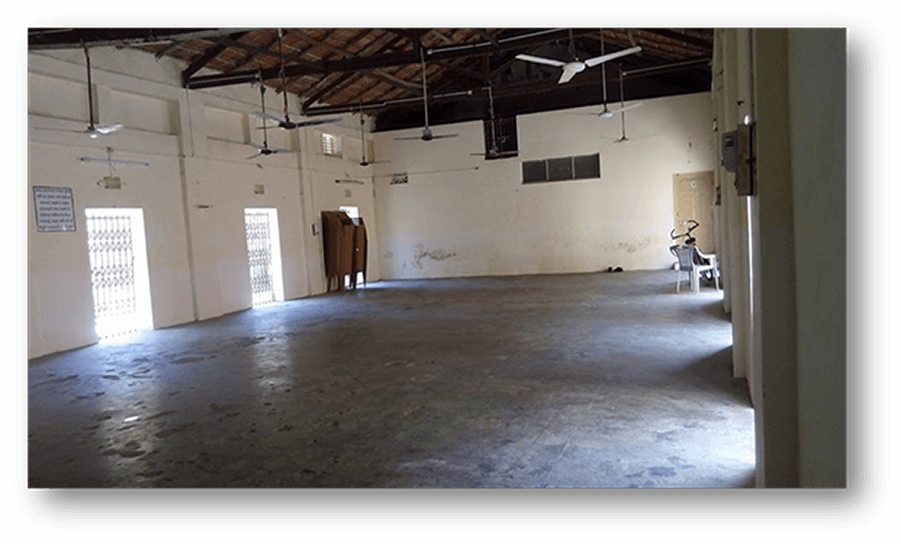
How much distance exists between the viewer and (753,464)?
3355mm

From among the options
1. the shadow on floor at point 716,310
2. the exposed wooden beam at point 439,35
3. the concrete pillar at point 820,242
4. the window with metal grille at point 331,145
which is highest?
the exposed wooden beam at point 439,35

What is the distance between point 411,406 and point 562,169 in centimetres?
1168

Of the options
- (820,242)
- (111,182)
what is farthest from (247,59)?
(820,242)

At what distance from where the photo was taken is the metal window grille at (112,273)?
361 inches

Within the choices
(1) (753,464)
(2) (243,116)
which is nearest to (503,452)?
(1) (753,464)

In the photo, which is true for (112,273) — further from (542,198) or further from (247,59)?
(542,198)

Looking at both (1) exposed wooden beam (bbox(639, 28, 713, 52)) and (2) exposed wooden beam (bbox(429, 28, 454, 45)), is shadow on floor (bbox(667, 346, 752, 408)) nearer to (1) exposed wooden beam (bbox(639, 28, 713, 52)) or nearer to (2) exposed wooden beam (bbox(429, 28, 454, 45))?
(1) exposed wooden beam (bbox(639, 28, 713, 52))

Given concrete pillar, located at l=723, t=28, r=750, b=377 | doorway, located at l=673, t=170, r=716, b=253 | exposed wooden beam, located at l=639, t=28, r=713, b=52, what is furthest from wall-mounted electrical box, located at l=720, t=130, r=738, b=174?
doorway, located at l=673, t=170, r=716, b=253

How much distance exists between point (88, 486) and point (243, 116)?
9.84 metres

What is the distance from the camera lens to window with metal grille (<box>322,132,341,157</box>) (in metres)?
15.0

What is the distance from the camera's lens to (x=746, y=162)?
2.54m

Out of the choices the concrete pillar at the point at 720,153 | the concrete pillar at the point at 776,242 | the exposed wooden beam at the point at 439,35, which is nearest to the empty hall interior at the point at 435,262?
the concrete pillar at the point at 776,242

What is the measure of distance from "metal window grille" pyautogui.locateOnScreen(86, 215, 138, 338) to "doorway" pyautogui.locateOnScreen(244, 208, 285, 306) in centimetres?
276

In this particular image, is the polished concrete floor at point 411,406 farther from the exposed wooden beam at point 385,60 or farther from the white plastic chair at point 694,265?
the exposed wooden beam at point 385,60
